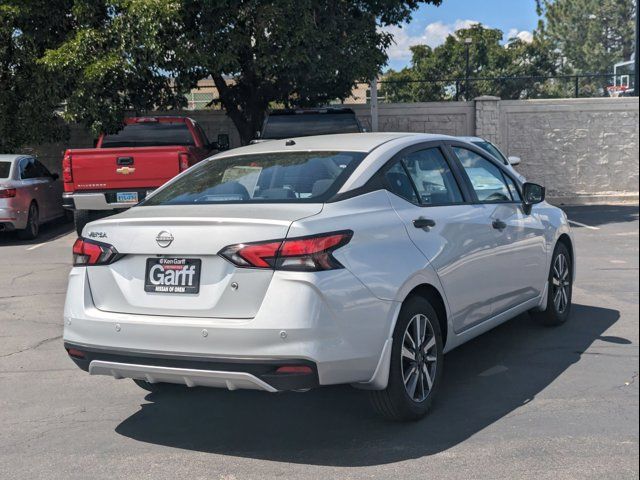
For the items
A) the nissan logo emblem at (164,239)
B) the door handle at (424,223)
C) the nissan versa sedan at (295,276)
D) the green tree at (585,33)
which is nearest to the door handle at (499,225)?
the nissan versa sedan at (295,276)

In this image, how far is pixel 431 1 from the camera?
63.0 ft

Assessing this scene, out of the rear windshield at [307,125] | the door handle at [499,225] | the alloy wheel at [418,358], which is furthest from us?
the rear windshield at [307,125]

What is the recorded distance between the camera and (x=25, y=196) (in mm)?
14266

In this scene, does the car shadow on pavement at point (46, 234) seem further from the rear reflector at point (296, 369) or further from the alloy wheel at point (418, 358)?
the rear reflector at point (296, 369)

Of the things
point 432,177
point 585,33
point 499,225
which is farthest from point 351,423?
point 585,33

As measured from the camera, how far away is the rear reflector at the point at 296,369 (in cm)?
402

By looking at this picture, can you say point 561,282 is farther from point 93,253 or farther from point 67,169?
point 67,169

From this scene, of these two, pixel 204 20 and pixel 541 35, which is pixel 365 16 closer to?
pixel 204 20

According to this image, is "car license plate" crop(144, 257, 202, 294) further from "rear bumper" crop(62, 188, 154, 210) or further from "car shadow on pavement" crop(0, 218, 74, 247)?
"car shadow on pavement" crop(0, 218, 74, 247)

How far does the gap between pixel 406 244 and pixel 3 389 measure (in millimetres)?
3078

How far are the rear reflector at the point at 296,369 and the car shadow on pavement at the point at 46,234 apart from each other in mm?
11154

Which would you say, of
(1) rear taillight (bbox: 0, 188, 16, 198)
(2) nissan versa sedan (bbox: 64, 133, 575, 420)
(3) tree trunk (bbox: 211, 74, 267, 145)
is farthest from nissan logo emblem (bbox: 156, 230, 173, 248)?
(3) tree trunk (bbox: 211, 74, 267, 145)

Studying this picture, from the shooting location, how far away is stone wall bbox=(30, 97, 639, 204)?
21.2m

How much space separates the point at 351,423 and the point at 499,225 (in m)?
1.87
